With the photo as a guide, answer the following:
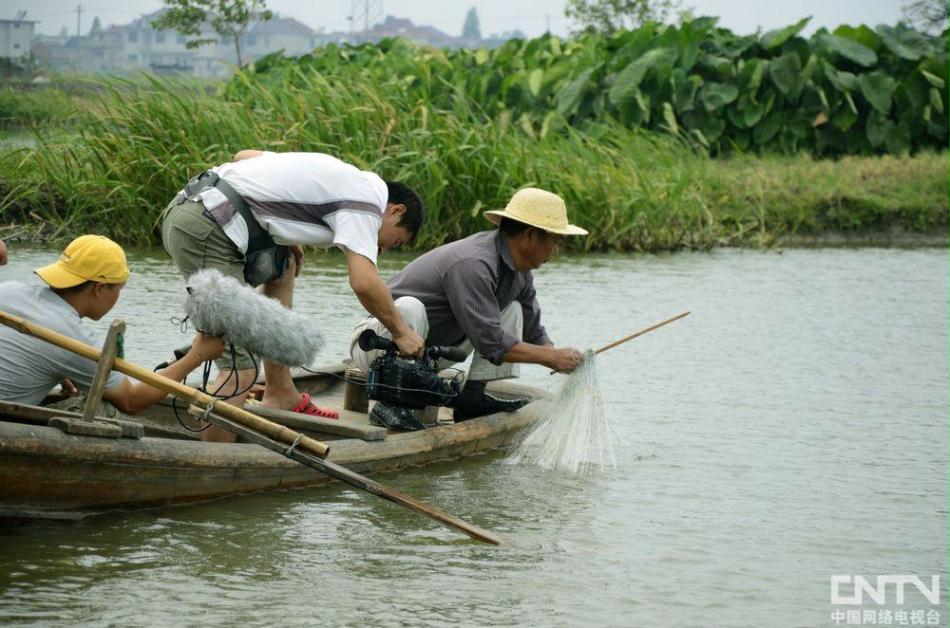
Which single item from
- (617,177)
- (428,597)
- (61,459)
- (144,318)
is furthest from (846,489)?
(617,177)

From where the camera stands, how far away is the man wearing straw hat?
591 centimetres

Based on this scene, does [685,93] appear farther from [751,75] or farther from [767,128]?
[767,128]

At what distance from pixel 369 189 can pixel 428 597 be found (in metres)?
1.73

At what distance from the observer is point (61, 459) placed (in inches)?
179

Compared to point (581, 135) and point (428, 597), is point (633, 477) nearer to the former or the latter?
point (428, 597)

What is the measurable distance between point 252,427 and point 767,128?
43.7 ft

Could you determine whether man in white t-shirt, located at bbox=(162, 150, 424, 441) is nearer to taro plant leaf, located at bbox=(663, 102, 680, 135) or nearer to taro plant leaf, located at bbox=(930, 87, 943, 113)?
taro plant leaf, located at bbox=(663, 102, 680, 135)

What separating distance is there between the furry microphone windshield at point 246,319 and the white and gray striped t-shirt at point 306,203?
49 centimetres

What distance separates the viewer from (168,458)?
191 inches

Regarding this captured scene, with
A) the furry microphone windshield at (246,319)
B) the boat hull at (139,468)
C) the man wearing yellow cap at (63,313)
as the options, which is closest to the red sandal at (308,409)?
the boat hull at (139,468)

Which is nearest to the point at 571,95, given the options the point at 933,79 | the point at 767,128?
the point at 767,128

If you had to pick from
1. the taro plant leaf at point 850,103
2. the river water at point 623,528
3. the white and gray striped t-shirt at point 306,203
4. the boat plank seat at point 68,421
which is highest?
the taro plant leaf at point 850,103

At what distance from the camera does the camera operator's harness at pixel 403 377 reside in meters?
5.88

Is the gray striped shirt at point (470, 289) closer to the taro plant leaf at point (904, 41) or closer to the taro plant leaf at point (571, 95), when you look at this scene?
the taro plant leaf at point (571, 95)
